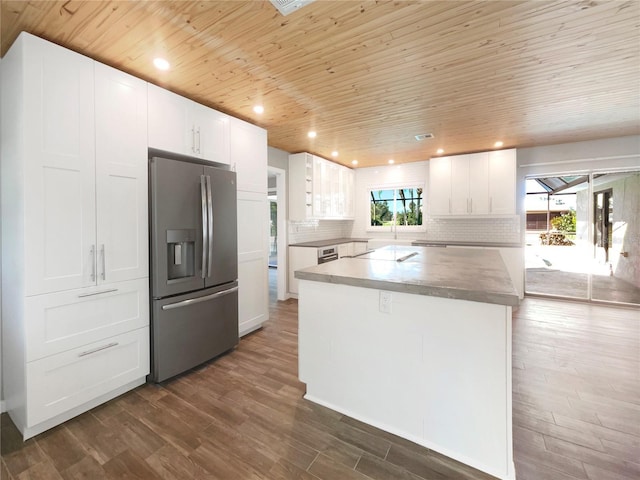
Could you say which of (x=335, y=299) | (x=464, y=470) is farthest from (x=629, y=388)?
(x=335, y=299)

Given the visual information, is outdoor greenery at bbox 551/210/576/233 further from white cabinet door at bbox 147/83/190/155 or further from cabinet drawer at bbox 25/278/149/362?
cabinet drawer at bbox 25/278/149/362

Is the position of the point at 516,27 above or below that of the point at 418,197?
above

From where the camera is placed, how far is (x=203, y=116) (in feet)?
9.05

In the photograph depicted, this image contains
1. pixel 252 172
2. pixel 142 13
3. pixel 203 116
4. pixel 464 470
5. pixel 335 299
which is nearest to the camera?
pixel 464 470

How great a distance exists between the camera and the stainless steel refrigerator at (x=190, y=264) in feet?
7.39

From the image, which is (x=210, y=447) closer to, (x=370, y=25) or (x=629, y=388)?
(x=370, y=25)

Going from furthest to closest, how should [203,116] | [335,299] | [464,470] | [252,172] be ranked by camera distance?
[252,172], [203,116], [335,299], [464,470]

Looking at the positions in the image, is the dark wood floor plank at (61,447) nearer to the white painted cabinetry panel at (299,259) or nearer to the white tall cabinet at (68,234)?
the white tall cabinet at (68,234)

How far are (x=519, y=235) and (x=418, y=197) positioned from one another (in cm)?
193

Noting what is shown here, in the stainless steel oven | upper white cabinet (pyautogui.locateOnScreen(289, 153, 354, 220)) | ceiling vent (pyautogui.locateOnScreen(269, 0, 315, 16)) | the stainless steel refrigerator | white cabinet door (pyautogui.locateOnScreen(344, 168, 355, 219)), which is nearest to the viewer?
ceiling vent (pyautogui.locateOnScreen(269, 0, 315, 16))

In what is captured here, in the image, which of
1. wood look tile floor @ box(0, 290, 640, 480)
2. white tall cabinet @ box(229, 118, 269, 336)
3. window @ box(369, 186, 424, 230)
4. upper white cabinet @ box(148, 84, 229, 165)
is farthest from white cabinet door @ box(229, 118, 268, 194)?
window @ box(369, 186, 424, 230)

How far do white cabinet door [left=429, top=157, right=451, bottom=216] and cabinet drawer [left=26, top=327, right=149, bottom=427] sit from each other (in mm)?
4921

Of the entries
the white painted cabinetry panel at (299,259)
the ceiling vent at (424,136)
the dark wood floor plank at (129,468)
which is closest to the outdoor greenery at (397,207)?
the ceiling vent at (424,136)

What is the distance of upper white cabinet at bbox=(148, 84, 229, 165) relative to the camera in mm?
2371
